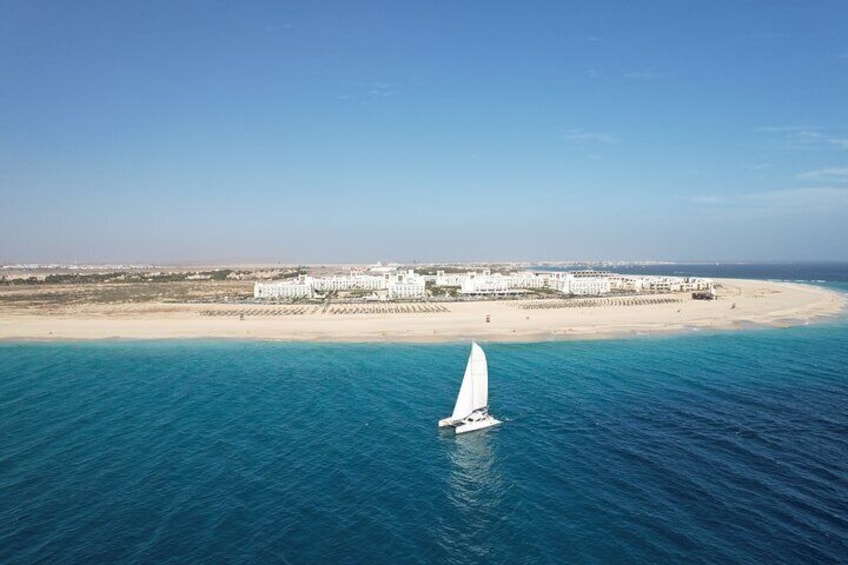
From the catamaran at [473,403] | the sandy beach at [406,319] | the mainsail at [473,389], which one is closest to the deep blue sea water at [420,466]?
the catamaran at [473,403]

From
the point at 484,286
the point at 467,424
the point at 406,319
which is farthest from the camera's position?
the point at 484,286

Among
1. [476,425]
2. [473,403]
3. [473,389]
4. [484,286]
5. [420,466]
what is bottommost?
[420,466]

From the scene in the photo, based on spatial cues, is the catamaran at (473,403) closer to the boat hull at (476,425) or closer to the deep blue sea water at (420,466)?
the boat hull at (476,425)

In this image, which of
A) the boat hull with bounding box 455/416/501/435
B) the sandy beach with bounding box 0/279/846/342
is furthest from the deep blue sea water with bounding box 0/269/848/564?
the sandy beach with bounding box 0/279/846/342

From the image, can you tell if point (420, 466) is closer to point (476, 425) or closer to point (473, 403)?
point (476, 425)

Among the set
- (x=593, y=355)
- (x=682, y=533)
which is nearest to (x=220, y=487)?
(x=682, y=533)

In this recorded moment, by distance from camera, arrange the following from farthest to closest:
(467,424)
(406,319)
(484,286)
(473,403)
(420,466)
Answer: (484,286) → (406,319) → (473,403) → (467,424) → (420,466)

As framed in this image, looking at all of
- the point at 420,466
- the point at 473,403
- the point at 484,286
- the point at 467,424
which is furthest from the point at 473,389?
the point at 484,286

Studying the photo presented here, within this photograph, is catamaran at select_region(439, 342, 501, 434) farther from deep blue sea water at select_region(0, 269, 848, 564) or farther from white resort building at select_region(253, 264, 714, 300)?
white resort building at select_region(253, 264, 714, 300)
